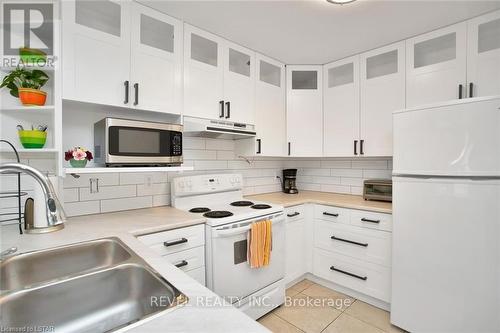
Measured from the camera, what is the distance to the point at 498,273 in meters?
1.47

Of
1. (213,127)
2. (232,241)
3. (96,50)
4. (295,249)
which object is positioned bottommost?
(295,249)

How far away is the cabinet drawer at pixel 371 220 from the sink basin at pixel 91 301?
6.21 ft

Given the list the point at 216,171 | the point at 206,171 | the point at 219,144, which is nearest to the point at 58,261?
the point at 206,171

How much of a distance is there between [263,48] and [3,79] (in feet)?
6.51

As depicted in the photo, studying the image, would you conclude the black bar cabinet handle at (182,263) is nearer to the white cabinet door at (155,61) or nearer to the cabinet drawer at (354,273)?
the white cabinet door at (155,61)

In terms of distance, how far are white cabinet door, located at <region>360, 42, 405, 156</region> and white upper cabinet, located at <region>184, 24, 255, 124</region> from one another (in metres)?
1.12

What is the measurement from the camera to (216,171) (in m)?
2.61

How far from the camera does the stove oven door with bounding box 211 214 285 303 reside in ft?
5.77

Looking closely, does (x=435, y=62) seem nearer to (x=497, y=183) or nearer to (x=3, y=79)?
(x=497, y=183)

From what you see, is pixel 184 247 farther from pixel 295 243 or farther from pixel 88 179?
pixel 295 243

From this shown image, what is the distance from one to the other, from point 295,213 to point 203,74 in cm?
153

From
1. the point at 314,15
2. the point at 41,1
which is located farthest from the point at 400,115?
the point at 41,1

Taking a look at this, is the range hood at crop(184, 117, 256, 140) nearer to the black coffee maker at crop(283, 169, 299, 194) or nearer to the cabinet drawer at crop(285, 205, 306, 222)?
the cabinet drawer at crop(285, 205, 306, 222)

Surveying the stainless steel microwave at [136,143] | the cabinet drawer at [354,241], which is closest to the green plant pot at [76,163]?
the stainless steel microwave at [136,143]
